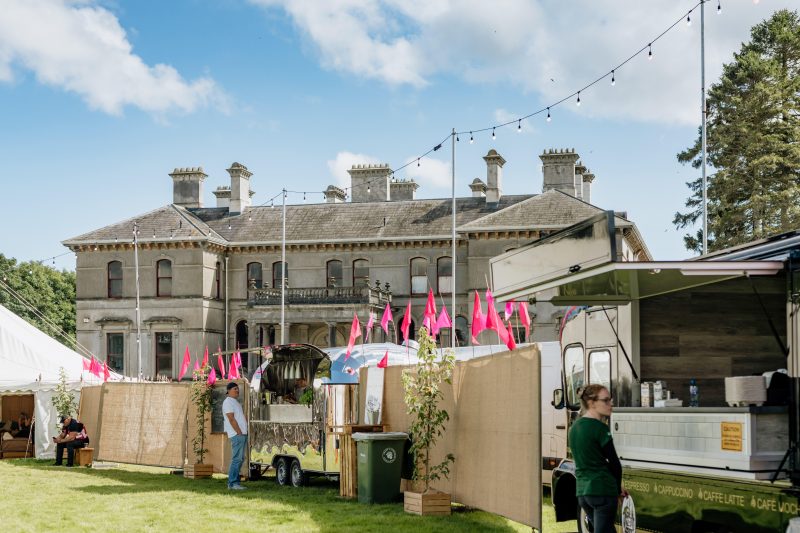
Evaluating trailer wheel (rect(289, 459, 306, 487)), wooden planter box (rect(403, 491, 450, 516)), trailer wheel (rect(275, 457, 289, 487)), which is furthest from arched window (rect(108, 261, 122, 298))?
wooden planter box (rect(403, 491, 450, 516))

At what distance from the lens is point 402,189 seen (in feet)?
194

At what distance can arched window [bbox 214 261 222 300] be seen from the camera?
56.9 m

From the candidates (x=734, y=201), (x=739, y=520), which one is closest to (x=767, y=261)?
(x=739, y=520)

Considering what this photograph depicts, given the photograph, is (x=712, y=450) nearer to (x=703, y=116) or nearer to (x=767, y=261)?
(x=767, y=261)

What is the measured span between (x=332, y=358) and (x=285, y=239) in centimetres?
3625

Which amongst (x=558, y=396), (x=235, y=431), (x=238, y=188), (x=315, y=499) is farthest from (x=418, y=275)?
(x=558, y=396)

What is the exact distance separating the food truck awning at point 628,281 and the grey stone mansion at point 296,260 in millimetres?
39591

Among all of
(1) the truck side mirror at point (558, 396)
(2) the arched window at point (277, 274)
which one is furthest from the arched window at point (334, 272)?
(1) the truck side mirror at point (558, 396)

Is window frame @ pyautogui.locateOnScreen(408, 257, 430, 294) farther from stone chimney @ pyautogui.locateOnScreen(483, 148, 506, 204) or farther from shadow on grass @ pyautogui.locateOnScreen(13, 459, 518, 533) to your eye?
shadow on grass @ pyautogui.locateOnScreen(13, 459, 518, 533)

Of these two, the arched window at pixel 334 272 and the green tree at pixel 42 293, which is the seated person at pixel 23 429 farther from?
the green tree at pixel 42 293

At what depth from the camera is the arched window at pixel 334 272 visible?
55.6 metres

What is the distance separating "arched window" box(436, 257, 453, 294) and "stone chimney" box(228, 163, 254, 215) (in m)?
12.3

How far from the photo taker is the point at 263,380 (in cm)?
2155

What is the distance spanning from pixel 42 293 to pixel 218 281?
3407 cm
